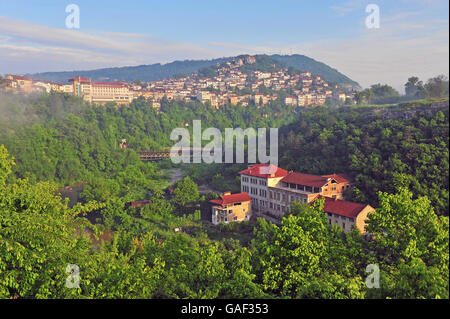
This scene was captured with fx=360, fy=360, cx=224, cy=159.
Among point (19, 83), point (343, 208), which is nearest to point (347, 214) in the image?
point (343, 208)

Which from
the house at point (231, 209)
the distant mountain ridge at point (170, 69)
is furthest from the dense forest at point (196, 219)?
the distant mountain ridge at point (170, 69)

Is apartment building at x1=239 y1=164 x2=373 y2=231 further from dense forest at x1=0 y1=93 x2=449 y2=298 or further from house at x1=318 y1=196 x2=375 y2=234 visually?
dense forest at x1=0 y1=93 x2=449 y2=298

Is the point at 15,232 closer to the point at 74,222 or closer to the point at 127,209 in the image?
the point at 74,222

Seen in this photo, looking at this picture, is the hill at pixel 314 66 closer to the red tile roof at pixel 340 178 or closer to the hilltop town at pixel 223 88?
the hilltop town at pixel 223 88

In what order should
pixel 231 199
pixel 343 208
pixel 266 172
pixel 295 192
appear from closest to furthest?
1. pixel 343 208
2. pixel 295 192
3. pixel 231 199
4. pixel 266 172

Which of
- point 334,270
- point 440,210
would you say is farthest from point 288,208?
point 334,270

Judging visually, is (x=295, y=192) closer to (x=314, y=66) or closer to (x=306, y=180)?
(x=306, y=180)
